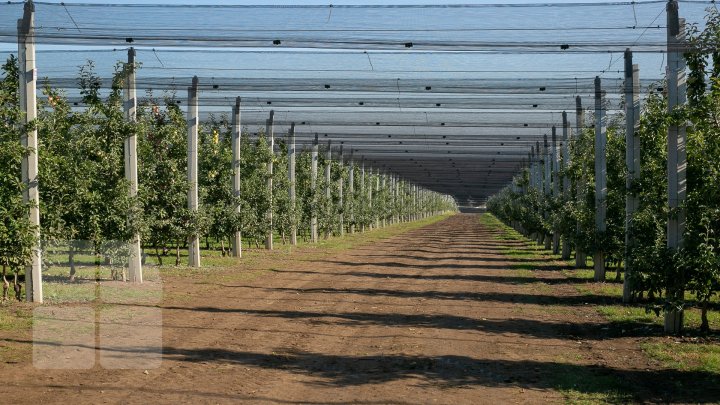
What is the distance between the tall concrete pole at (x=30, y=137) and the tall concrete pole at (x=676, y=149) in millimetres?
10094

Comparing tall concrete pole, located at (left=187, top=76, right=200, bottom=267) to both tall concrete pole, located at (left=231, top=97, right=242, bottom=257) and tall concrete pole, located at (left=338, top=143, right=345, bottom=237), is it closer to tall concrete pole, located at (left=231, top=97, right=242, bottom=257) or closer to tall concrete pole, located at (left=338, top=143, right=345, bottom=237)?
tall concrete pole, located at (left=231, top=97, right=242, bottom=257)

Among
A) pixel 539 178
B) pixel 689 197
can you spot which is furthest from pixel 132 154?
pixel 539 178

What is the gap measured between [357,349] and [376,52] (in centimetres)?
806

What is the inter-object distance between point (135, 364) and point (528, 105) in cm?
1511

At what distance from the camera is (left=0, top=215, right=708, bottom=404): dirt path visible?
8141 mm

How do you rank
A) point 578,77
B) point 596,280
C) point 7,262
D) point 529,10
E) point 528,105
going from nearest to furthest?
point 7,262 < point 529,10 < point 578,77 < point 596,280 < point 528,105

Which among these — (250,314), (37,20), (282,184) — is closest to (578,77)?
(250,314)

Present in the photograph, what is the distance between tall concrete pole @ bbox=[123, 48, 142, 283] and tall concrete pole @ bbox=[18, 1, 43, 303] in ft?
9.77

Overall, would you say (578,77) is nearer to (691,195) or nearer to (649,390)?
(691,195)

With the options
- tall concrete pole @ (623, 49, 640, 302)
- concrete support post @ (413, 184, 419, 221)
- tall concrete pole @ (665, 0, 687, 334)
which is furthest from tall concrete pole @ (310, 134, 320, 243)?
concrete support post @ (413, 184, 419, 221)

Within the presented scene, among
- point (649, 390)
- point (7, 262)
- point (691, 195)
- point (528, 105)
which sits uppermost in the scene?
point (528, 105)

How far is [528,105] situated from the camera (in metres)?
22.0

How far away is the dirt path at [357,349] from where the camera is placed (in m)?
8.14

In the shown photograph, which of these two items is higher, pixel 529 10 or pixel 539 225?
pixel 529 10
